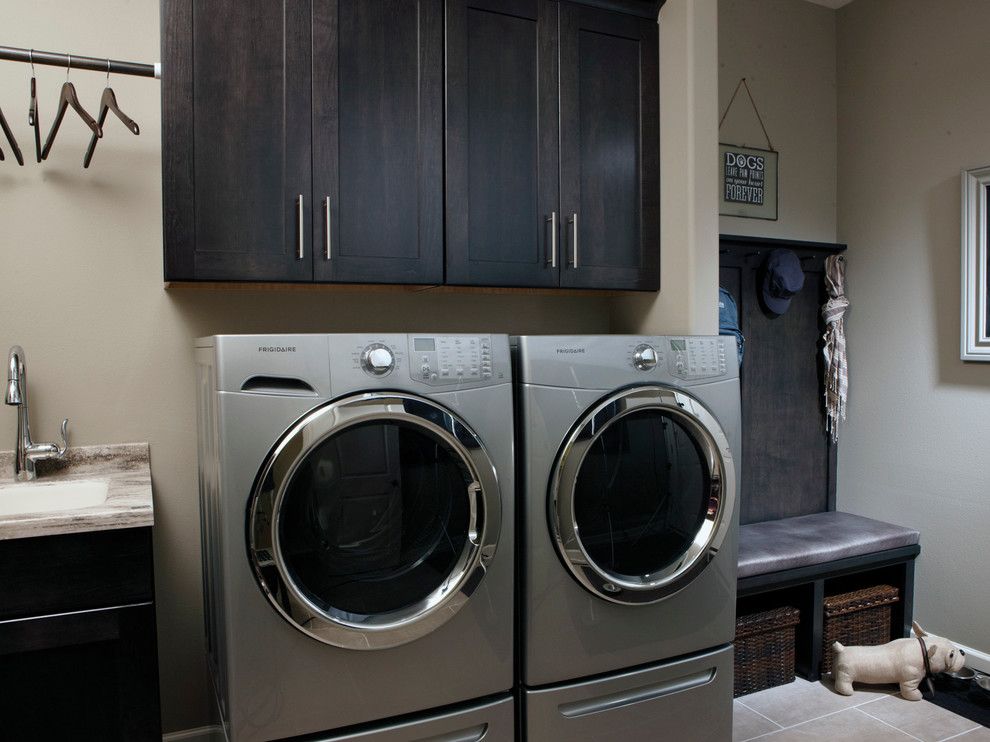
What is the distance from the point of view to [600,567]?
1975mm

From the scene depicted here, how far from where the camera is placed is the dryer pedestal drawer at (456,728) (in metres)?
1.78

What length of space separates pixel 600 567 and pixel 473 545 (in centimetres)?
38

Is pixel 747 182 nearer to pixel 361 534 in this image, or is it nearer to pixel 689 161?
pixel 689 161

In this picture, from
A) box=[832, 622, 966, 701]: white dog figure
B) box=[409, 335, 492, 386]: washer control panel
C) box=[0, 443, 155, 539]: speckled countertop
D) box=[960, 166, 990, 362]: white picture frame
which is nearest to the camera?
box=[0, 443, 155, 539]: speckled countertop

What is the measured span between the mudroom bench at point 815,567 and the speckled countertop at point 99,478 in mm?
2011

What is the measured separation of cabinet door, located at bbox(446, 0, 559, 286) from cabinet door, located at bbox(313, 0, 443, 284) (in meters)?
0.06

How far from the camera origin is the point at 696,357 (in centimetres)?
210

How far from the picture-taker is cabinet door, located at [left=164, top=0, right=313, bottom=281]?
192 centimetres

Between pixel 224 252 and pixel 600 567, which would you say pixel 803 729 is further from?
pixel 224 252

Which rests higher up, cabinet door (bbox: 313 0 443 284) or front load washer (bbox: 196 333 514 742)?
cabinet door (bbox: 313 0 443 284)

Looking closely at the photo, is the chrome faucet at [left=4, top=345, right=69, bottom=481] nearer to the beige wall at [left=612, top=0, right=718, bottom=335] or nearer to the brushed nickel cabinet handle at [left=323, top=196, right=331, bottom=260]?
the brushed nickel cabinet handle at [left=323, top=196, right=331, bottom=260]

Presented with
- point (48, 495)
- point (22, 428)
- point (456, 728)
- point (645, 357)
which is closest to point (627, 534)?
point (645, 357)

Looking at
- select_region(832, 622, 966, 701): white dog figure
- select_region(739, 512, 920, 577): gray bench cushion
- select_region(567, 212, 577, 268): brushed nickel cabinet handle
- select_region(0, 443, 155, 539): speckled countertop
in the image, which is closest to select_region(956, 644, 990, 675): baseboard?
select_region(832, 622, 966, 701): white dog figure

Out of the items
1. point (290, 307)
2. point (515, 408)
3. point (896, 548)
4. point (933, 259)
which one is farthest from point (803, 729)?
point (290, 307)
